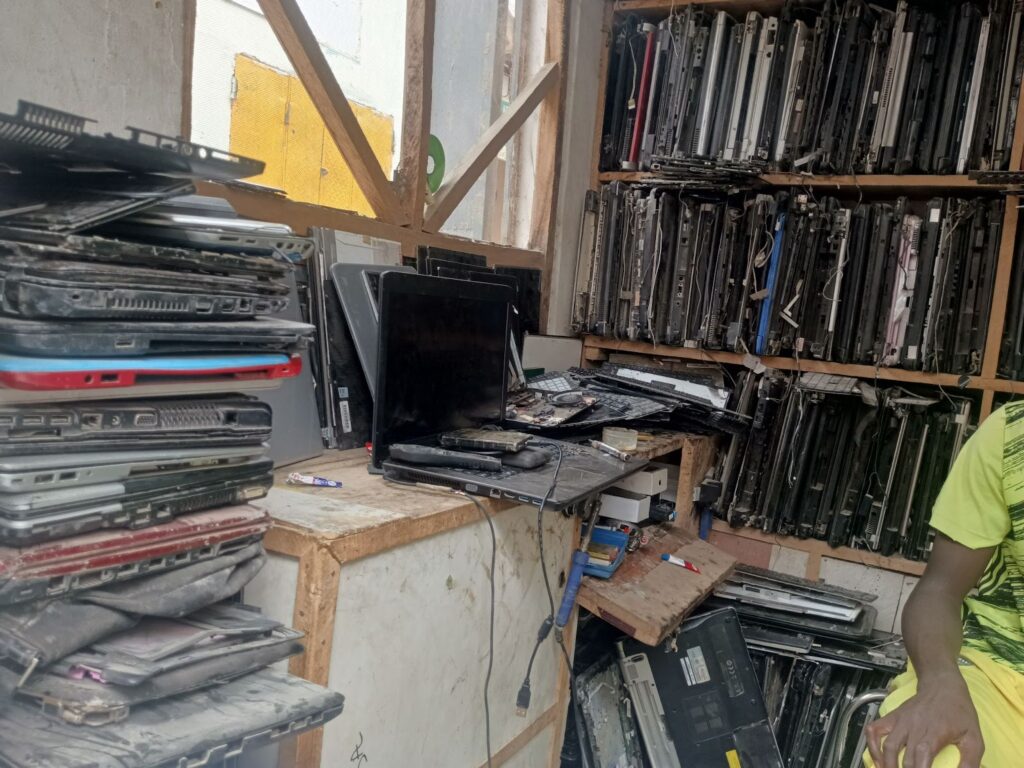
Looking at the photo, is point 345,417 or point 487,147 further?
point 487,147

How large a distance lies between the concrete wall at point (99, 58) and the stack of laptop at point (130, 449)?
43cm

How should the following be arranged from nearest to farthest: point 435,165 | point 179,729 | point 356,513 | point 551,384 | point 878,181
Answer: point 179,729 → point 356,513 → point 435,165 → point 551,384 → point 878,181

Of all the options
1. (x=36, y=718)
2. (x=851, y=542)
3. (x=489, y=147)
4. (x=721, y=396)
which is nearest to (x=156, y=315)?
(x=36, y=718)

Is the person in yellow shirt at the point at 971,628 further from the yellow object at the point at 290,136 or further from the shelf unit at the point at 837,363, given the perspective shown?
Result: the yellow object at the point at 290,136

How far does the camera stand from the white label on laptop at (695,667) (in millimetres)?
1848

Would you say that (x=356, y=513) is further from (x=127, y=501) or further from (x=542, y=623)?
(x=542, y=623)

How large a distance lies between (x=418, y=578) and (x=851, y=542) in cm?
172

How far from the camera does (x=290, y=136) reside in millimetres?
1828

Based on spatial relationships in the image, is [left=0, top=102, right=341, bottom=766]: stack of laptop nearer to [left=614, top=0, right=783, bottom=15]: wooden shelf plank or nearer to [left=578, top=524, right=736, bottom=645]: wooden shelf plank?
[left=578, top=524, right=736, bottom=645]: wooden shelf plank

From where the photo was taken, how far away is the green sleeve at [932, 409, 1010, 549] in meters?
1.15

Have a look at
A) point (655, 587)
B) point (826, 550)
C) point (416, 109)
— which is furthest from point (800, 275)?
point (416, 109)

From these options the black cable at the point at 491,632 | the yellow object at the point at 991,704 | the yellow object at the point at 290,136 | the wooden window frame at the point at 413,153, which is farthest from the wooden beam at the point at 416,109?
the yellow object at the point at 991,704

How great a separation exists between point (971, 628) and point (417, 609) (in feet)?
2.76

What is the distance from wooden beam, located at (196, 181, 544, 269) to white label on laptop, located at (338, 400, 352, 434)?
0.37 meters
